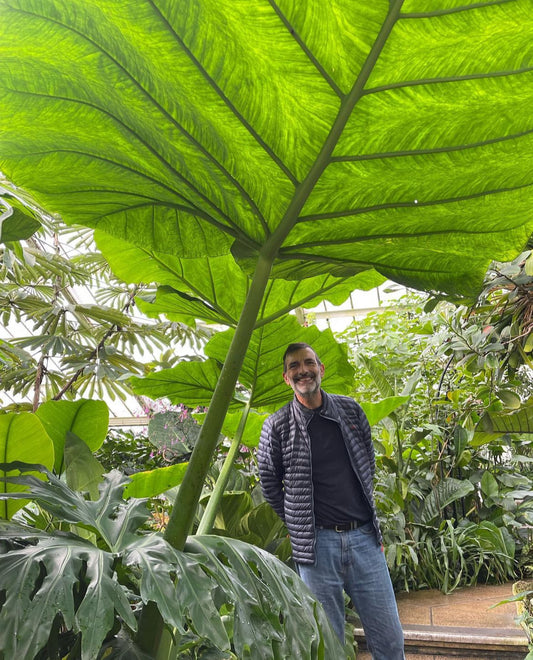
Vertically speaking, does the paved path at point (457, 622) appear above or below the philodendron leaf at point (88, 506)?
below

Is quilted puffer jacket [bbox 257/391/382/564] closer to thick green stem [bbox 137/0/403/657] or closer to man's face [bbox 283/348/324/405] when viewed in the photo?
man's face [bbox 283/348/324/405]

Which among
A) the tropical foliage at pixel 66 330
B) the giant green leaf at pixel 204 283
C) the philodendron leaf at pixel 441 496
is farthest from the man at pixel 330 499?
the philodendron leaf at pixel 441 496

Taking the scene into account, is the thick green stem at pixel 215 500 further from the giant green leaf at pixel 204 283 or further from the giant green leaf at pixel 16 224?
the giant green leaf at pixel 16 224

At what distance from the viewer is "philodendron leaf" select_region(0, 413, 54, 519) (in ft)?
3.57

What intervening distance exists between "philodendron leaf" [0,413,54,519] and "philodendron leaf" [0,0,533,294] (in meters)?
0.45

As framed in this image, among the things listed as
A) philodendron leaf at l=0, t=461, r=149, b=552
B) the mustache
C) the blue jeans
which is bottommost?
the blue jeans

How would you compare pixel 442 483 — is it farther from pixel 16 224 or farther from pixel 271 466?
pixel 16 224

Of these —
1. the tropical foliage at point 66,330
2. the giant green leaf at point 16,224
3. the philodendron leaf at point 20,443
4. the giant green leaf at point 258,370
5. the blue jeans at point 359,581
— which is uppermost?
the tropical foliage at point 66,330

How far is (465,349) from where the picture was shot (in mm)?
2320

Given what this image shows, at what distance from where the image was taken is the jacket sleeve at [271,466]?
6.46ft

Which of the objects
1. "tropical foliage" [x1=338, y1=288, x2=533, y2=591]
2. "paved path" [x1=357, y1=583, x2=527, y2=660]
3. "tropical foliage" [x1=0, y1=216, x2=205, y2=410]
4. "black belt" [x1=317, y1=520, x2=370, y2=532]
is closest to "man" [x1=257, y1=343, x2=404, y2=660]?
"black belt" [x1=317, y1=520, x2=370, y2=532]

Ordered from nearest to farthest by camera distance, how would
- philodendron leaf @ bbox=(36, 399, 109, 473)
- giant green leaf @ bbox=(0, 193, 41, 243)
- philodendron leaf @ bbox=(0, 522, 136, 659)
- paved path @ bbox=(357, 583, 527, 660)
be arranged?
1. philodendron leaf @ bbox=(0, 522, 136, 659)
2. giant green leaf @ bbox=(0, 193, 41, 243)
3. philodendron leaf @ bbox=(36, 399, 109, 473)
4. paved path @ bbox=(357, 583, 527, 660)

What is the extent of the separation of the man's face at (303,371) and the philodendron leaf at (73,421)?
689 mm

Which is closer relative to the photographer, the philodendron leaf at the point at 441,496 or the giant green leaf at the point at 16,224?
the giant green leaf at the point at 16,224
